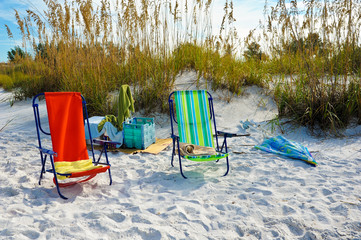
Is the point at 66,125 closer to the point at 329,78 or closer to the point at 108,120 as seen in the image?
the point at 108,120

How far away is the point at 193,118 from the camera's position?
12.8 ft

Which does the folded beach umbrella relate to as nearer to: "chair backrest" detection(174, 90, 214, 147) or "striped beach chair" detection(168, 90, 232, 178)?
"striped beach chair" detection(168, 90, 232, 178)

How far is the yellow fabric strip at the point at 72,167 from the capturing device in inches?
111

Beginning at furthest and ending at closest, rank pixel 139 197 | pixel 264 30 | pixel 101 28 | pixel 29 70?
pixel 29 70
pixel 264 30
pixel 101 28
pixel 139 197

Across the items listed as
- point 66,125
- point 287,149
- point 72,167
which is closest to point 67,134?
point 66,125

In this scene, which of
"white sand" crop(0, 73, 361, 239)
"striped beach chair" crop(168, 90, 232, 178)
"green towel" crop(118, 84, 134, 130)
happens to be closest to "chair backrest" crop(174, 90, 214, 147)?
"striped beach chair" crop(168, 90, 232, 178)

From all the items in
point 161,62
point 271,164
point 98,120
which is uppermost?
point 161,62

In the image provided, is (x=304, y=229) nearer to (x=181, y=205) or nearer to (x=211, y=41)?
(x=181, y=205)

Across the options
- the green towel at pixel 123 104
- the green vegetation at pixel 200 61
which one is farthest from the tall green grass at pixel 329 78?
the green towel at pixel 123 104

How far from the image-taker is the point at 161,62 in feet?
20.8

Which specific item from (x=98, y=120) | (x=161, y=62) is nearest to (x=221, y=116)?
(x=161, y=62)

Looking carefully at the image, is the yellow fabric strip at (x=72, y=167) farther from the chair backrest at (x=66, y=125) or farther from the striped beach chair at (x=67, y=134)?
the chair backrest at (x=66, y=125)

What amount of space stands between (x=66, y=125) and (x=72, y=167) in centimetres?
54

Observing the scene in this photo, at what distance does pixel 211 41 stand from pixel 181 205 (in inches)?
208
